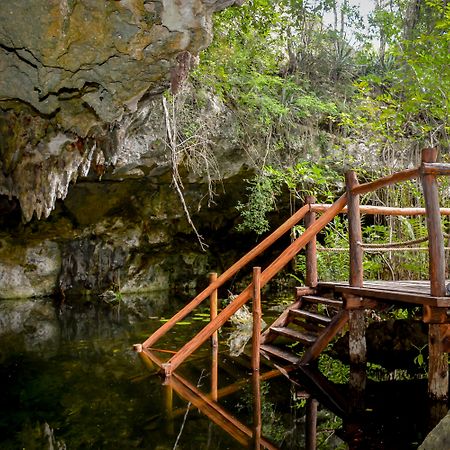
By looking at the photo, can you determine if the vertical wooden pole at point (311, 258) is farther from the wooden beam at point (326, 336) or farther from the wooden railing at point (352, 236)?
the wooden beam at point (326, 336)

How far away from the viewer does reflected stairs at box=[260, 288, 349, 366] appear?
17.0 feet

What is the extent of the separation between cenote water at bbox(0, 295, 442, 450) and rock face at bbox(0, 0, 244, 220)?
8.17 ft

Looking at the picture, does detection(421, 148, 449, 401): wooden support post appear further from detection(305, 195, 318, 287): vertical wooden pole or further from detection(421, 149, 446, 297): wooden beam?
detection(305, 195, 318, 287): vertical wooden pole

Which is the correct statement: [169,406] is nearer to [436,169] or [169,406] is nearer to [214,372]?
[214,372]

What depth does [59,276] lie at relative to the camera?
12656mm

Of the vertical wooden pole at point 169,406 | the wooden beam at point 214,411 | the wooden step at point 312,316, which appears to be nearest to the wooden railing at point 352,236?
the wooden beam at point 214,411

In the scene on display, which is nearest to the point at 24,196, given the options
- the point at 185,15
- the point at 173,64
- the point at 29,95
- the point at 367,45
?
the point at 29,95

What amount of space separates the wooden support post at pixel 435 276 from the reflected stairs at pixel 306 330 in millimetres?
1227

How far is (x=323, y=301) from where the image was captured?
19.0ft

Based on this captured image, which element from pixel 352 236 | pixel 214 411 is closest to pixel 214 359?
pixel 214 411

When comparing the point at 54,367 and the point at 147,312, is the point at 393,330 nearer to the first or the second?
the point at 54,367

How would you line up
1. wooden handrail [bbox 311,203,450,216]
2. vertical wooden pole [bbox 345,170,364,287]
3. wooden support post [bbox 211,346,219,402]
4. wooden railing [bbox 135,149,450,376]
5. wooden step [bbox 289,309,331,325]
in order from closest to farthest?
1. wooden railing [bbox 135,149,450,376]
2. wooden support post [bbox 211,346,219,402]
3. vertical wooden pole [bbox 345,170,364,287]
4. wooden step [bbox 289,309,331,325]
5. wooden handrail [bbox 311,203,450,216]

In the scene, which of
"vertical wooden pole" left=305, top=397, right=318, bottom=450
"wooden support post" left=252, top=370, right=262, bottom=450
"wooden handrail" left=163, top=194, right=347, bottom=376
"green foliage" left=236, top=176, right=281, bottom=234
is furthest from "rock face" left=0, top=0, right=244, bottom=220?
"green foliage" left=236, top=176, right=281, bottom=234

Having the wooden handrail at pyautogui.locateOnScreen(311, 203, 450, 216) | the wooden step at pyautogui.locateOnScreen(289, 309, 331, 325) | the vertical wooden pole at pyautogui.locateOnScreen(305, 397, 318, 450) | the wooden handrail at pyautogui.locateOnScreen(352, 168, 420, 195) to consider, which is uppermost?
the wooden handrail at pyautogui.locateOnScreen(352, 168, 420, 195)
